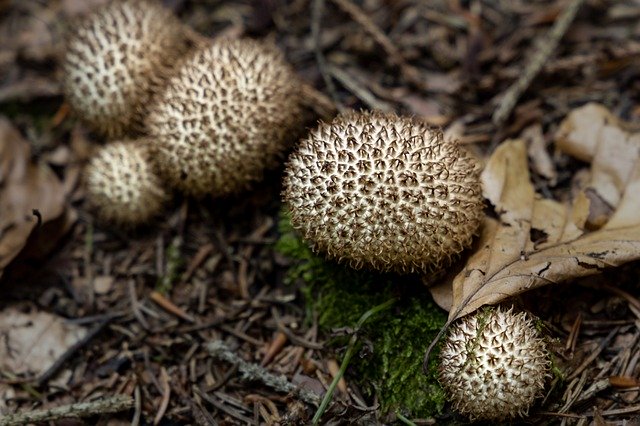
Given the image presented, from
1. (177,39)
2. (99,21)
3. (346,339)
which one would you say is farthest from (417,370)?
(99,21)

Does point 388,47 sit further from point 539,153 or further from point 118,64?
point 118,64

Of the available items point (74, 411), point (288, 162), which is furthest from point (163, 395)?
point (288, 162)

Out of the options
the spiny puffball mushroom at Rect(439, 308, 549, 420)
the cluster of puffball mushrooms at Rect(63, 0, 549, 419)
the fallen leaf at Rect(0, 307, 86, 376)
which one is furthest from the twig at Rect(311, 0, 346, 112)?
the fallen leaf at Rect(0, 307, 86, 376)

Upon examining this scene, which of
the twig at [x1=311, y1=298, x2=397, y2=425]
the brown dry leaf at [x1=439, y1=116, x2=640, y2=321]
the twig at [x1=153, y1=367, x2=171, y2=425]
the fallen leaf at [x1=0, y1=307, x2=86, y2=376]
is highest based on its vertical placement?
the brown dry leaf at [x1=439, y1=116, x2=640, y2=321]

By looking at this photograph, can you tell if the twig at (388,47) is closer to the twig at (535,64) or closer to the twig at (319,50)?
the twig at (319,50)

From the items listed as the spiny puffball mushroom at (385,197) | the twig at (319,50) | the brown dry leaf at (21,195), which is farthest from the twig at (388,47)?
the brown dry leaf at (21,195)

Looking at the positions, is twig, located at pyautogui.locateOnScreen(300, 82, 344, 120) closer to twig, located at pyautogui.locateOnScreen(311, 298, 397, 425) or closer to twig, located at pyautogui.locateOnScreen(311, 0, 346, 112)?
twig, located at pyautogui.locateOnScreen(311, 0, 346, 112)
